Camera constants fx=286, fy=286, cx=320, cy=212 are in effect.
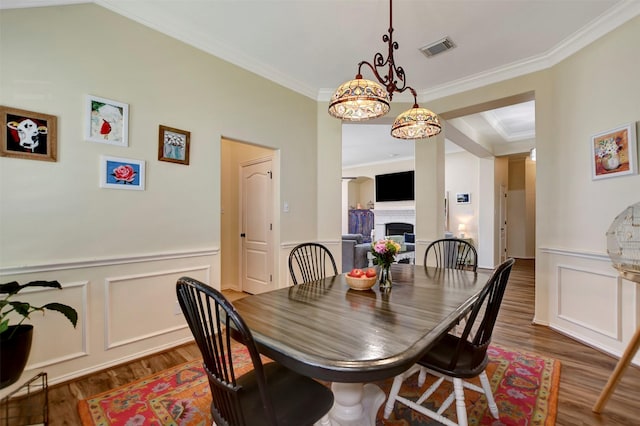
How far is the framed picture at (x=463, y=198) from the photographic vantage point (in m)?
7.10

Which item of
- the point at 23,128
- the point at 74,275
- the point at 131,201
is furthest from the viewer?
the point at 131,201

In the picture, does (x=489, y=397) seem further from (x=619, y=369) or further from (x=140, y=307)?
(x=140, y=307)

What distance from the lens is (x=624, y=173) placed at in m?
2.35

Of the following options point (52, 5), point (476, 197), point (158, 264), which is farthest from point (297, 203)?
point (476, 197)

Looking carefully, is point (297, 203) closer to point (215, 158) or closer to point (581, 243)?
point (215, 158)

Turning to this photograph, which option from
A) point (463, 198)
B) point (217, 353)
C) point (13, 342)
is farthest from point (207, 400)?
point (463, 198)

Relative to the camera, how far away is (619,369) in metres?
1.65

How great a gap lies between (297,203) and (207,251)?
4.27ft

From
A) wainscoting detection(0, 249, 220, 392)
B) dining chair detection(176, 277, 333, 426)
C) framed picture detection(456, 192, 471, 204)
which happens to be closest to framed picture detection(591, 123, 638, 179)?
dining chair detection(176, 277, 333, 426)

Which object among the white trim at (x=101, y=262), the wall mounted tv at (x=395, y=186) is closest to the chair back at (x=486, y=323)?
the white trim at (x=101, y=262)

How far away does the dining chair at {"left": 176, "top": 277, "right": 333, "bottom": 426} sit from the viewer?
92cm

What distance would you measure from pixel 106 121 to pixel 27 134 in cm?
46

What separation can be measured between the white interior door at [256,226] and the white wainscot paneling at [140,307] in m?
1.37

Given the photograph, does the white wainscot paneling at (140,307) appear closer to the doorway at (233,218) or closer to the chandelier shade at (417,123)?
the doorway at (233,218)
